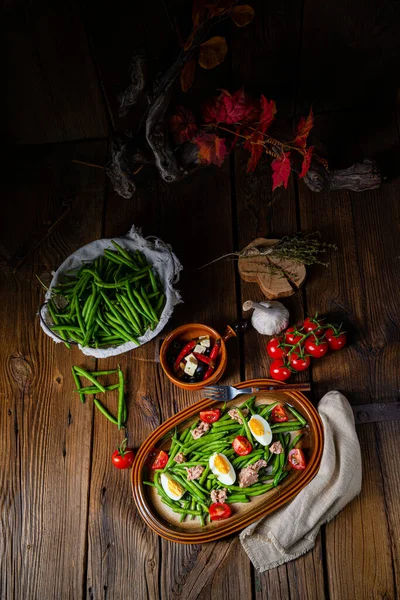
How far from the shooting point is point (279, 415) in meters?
2.60

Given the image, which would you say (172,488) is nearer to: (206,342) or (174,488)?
(174,488)

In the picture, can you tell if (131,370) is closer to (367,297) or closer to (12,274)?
(12,274)

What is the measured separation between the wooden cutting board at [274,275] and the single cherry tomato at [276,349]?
0.78ft

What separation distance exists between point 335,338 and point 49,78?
191 cm

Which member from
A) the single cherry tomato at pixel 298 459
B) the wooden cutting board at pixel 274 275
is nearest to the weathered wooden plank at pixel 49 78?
the wooden cutting board at pixel 274 275

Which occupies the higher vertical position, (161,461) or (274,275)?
(274,275)

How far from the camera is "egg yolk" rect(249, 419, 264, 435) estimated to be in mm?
2518

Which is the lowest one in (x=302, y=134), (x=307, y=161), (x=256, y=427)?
(x=256, y=427)

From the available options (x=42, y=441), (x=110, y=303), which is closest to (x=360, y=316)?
(x=110, y=303)

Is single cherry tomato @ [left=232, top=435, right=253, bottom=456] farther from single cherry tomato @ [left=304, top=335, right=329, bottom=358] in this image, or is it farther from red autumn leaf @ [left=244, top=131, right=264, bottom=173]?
red autumn leaf @ [left=244, top=131, right=264, bottom=173]

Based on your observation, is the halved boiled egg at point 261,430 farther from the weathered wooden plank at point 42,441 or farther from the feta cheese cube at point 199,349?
the weathered wooden plank at point 42,441

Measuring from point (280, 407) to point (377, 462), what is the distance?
0.49m

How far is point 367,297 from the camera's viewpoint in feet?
9.41

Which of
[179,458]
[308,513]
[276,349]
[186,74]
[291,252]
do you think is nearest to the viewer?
[186,74]
